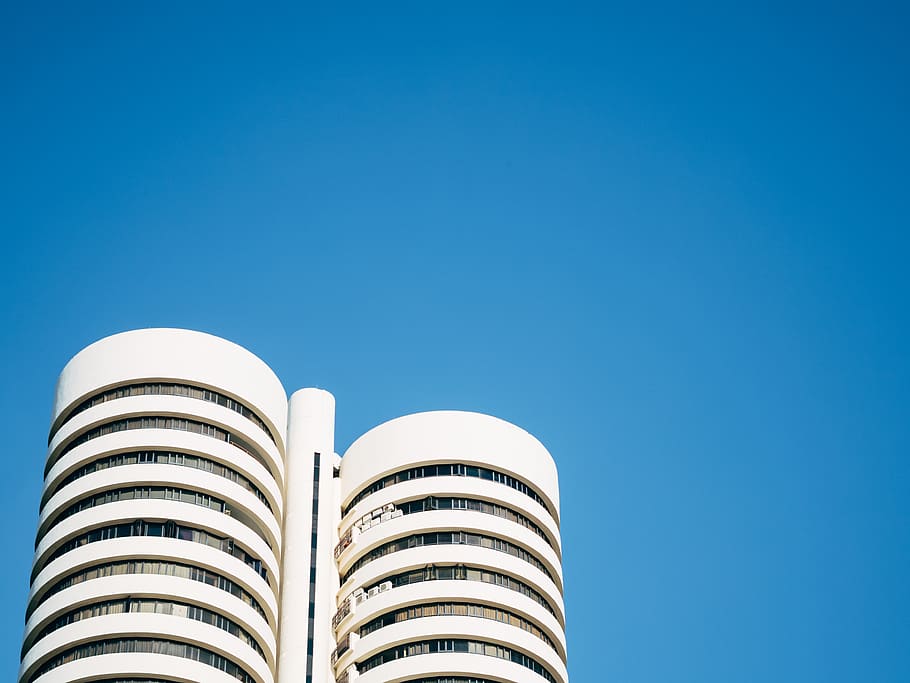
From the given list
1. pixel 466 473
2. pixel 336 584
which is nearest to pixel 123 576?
pixel 336 584

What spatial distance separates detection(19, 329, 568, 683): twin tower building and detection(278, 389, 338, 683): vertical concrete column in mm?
134

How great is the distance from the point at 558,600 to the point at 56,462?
1389 inches

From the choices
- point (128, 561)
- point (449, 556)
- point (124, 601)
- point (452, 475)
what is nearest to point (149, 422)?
point (128, 561)

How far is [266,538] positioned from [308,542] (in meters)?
6.60

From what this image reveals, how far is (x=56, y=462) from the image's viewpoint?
105812 mm

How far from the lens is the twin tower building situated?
9744 cm

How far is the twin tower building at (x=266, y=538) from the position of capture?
97438 mm

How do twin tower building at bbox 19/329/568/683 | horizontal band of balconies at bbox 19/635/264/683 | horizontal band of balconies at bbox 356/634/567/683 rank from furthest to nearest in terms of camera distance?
horizontal band of balconies at bbox 356/634/567/683 → twin tower building at bbox 19/329/568/683 → horizontal band of balconies at bbox 19/635/264/683

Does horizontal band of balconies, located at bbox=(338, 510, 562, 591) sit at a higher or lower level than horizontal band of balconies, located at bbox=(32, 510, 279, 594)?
higher

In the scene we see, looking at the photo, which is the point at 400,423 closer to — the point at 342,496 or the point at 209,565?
the point at 342,496

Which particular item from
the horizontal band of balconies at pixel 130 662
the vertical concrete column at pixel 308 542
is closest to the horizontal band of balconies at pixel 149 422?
the vertical concrete column at pixel 308 542

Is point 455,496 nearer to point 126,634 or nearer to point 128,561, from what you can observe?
point 128,561

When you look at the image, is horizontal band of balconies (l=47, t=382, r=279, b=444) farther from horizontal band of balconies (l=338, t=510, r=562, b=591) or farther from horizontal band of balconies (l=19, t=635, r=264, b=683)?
horizontal band of balconies (l=19, t=635, r=264, b=683)

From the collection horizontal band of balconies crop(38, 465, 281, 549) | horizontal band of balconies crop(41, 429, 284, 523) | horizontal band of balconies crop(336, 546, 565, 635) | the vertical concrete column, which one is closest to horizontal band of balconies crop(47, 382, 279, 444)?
horizontal band of balconies crop(41, 429, 284, 523)
